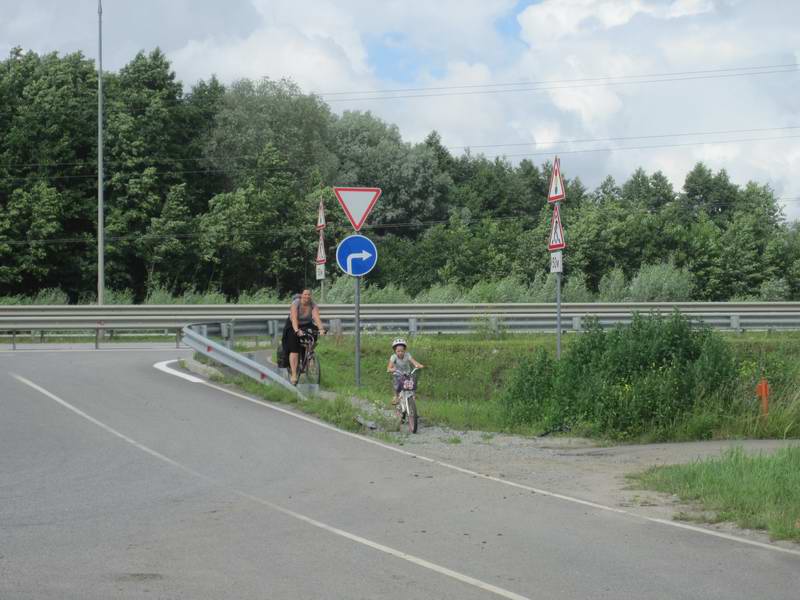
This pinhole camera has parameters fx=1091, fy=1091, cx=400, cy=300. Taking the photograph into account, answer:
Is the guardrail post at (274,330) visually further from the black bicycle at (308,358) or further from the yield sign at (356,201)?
the yield sign at (356,201)

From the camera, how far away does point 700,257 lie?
57875mm

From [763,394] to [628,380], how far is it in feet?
5.93

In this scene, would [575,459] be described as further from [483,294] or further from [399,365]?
[483,294]

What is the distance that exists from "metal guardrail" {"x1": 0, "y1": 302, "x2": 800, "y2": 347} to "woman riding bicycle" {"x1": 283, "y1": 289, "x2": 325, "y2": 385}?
21.5ft

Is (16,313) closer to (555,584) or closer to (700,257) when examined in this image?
(555,584)

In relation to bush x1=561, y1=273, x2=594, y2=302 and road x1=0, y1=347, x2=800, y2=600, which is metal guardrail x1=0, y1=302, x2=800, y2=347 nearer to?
bush x1=561, y1=273, x2=594, y2=302

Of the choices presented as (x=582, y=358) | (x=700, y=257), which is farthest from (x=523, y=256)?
(x=582, y=358)

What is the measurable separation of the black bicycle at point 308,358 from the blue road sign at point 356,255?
1.61 meters

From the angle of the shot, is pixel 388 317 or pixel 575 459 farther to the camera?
pixel 388 317

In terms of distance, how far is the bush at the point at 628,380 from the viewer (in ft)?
46.5

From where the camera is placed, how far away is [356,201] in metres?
16.5

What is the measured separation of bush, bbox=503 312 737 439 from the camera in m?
14.2

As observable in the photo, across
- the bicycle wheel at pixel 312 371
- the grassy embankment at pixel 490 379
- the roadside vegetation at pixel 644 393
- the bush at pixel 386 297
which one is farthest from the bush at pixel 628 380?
the bush at pixel 386 297

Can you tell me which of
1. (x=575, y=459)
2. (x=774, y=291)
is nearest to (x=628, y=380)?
(x=575, y=459)
